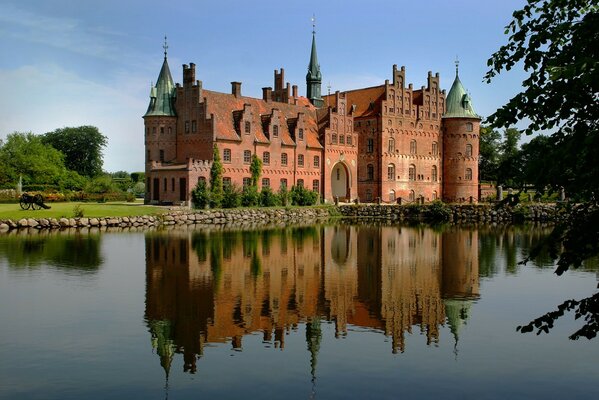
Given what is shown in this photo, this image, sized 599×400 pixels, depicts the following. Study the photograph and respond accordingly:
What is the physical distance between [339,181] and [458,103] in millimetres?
15467

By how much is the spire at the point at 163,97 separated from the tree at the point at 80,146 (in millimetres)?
46361

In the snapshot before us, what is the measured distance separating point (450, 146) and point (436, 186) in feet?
14.5

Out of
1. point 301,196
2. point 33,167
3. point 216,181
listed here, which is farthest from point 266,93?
point 33,167

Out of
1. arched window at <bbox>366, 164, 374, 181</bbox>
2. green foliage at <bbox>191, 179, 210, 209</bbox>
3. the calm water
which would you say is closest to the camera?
the calm water

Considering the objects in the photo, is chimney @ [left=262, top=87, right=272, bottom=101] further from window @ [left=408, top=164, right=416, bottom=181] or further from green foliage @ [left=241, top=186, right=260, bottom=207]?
window @ [left=408, top=164, right=416, bottom=181]

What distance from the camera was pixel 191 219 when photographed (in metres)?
A: 44.2

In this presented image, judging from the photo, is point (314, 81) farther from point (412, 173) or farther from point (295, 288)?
point (295, 288)

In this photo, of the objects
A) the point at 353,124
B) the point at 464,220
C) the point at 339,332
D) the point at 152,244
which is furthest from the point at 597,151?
the point at 353,124

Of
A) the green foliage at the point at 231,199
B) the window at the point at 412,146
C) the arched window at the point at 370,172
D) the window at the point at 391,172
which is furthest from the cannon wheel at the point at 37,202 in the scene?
the window at the point at 412,146

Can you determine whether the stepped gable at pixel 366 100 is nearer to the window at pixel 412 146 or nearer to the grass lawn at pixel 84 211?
the window at pixel 412 146

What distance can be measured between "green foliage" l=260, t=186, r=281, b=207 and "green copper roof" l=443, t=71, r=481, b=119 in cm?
2365

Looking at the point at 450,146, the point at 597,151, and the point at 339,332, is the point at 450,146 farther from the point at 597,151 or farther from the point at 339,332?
the point at 597,151

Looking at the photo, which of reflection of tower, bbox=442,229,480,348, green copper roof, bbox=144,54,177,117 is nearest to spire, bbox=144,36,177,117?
green copper roof, bbox=144,54,177,117

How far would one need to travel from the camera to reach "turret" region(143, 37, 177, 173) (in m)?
53.1
